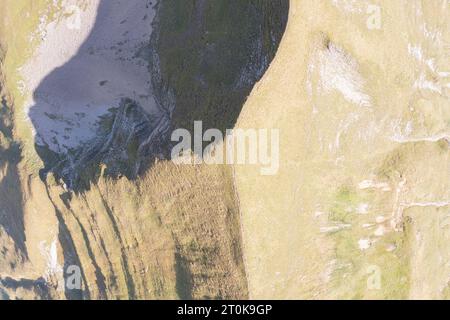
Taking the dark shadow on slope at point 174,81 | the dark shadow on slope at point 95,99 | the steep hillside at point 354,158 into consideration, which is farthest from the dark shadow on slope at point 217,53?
the dark shadow on slope at point 95,99

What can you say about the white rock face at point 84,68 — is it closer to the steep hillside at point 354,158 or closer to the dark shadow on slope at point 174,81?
the dark shadow on slope at point 174,81

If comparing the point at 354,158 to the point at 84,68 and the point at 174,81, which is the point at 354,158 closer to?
the point at 174,81

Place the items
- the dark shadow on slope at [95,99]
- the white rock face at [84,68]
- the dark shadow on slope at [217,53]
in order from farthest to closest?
the white rock face at [84,68]
the dark shadow on slope at [95,99]
the dark shadow on slope at [217,53]

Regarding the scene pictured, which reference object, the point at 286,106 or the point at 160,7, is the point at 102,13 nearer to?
the point at 160,7

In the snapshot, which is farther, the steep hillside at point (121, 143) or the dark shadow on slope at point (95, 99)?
the dark shadow on slope at point (95, 99)

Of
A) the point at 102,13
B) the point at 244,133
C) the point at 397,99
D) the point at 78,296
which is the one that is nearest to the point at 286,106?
the point at 244,133

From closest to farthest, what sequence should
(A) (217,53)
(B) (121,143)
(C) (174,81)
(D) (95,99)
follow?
1. (A) (217,53)
2. (C) (174,81)
3. (B) (121,143)
4. (D) (95,99)

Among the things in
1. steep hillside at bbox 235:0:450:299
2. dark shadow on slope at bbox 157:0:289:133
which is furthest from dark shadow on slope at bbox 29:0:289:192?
steep hillside at bbox 235:0:450:299

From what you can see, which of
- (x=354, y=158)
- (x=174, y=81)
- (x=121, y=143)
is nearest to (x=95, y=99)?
(x=121, y=143)
